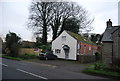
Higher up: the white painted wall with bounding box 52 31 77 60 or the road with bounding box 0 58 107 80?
the white painted wall with bounding box 52 31 77 60

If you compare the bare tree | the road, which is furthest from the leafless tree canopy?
the road

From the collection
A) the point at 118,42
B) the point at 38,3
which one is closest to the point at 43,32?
the point at 38,3

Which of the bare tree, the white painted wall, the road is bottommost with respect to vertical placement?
the road

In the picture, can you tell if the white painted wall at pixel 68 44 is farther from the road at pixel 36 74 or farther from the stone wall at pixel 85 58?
the road at pixel 36 74

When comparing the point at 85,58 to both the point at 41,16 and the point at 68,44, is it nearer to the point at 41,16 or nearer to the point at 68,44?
the point at 68,44

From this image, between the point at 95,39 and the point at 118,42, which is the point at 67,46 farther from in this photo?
the point at 95,39

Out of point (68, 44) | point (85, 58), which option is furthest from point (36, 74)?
point (68, 44)

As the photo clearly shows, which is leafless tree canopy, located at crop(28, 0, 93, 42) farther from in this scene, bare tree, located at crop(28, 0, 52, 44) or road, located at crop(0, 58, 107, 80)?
road, located at crop(0, 58, 107, 80)

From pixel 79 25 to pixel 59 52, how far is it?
15788 mm

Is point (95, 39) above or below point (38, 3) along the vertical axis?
below

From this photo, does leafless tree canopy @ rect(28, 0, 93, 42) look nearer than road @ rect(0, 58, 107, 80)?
No

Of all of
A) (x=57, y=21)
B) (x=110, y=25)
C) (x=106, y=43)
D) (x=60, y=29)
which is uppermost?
(x=57, y=21)

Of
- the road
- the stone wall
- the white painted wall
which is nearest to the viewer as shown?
the road

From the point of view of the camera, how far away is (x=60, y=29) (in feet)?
133
